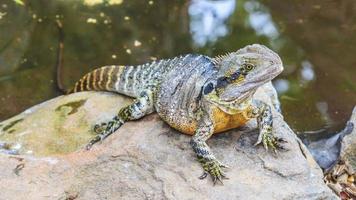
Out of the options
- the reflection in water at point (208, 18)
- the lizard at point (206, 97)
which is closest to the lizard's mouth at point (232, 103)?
the lizard at point (206, 97)

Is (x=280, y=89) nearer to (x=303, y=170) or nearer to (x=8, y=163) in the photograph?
(x=303, y=170)

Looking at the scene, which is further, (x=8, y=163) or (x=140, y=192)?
(x=8, y=163)

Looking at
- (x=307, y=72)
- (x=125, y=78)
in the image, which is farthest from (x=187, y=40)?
(x=125, y=78)

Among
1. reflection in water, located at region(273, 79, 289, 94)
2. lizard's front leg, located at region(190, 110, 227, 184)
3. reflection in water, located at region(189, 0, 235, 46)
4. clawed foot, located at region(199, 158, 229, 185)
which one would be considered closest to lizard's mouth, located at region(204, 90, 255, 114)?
lizard's front leg, located at region(190, 110, 227, 184)

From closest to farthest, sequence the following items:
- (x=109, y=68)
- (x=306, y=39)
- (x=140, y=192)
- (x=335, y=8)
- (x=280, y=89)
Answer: (x=140, y=192) < (x=109, y=68) < (x=280, y=89) < (x=306, y=39) < (x=335, y=8)

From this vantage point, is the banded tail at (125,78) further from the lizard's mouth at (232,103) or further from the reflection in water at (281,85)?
the reflection in water at (281,85)

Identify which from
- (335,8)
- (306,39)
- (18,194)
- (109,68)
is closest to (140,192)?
(18,194)
